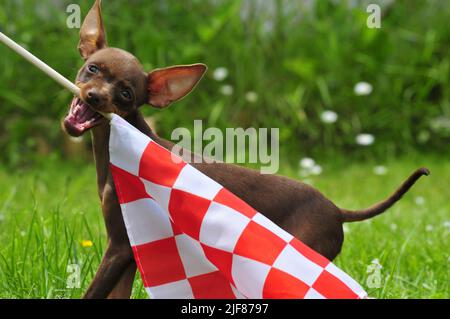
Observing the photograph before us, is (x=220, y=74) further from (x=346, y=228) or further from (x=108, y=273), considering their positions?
(x=108, y=273)

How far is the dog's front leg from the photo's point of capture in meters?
2.09

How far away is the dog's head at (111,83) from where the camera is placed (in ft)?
6.79

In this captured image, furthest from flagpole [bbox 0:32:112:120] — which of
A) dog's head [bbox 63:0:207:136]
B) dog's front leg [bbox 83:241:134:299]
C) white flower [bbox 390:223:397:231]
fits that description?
white flower [bbox 390:223:397:231]

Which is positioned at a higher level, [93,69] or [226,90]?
[93,69]

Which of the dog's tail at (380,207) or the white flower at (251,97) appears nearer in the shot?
the dog's tail at (380,207)

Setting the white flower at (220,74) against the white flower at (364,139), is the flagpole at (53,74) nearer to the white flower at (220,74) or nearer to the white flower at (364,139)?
the white flower at (220,74)

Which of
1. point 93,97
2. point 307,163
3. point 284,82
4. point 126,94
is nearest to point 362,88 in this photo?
point 284,82

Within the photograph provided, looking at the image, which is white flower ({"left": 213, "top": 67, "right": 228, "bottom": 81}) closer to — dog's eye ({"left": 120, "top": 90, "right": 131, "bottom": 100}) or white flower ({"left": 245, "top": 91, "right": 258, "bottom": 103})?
white flower ({"left": 245, "top": 91, "right": 258, "bottom": 103})

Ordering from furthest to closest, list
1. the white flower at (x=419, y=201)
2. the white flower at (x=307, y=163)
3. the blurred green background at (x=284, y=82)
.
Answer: the blurred green background at (x=284, y=82), the white flower at (x=307, y=163), the white flower at (x=419, y=201)

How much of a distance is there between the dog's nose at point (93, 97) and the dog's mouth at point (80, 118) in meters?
0.06

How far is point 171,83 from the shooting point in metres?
2.23

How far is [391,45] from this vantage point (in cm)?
591

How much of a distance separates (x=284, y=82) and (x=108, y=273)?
3.92 m

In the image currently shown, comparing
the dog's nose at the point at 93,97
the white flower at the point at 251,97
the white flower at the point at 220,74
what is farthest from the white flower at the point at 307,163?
the dog's nose at the point at 93,97
